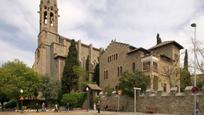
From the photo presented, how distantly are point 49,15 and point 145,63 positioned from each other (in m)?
37.9

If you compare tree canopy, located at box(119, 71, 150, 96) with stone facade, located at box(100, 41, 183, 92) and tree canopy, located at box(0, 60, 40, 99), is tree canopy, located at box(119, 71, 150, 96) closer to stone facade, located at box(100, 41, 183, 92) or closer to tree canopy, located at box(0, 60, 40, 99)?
stone facade, located at box(100, 41, 183, 92)

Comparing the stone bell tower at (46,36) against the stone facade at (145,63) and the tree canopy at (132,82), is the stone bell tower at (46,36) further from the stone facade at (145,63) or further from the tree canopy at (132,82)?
the tree canopy at (132,82)

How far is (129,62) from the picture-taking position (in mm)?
65812

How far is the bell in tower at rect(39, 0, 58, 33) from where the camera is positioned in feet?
292

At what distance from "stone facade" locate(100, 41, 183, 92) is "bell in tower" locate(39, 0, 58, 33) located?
21633mm

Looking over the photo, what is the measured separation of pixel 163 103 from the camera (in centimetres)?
4200

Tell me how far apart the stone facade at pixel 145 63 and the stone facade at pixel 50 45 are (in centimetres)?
1543

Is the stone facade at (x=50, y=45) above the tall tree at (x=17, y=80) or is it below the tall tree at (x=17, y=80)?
above

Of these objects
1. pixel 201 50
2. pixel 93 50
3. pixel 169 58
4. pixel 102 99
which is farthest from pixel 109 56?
pixel 201 50

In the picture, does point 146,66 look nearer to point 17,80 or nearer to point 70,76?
point 70,76

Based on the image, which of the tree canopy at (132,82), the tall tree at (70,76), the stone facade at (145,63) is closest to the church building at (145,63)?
the stone facade at (145,63)

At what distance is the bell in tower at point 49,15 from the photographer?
292 feet

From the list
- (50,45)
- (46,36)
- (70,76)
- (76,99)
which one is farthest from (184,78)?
(46,36)

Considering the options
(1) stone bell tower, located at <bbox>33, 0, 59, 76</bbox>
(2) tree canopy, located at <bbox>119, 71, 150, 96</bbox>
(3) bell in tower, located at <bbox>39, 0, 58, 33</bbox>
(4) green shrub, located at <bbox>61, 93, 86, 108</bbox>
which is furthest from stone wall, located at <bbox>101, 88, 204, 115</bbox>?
(3) bell in tower, located at <bbox>39, 0, 58, 33</bbox>
